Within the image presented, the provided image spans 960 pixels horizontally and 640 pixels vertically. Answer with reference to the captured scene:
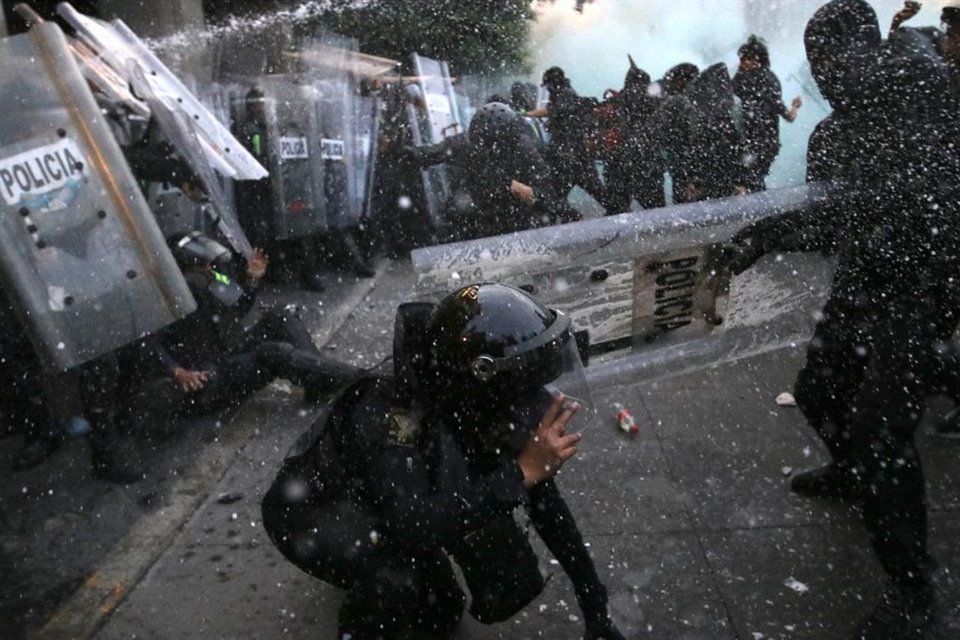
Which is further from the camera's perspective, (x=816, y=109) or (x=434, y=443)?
(x=816, y=109)

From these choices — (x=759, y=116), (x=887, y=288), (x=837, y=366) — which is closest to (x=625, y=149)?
(x=759, y=116)

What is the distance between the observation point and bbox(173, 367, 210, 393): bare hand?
12.4ft

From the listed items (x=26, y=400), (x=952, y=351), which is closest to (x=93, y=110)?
(x=26, y=400)

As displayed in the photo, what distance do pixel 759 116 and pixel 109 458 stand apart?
184 inches

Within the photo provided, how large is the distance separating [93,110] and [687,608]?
289 cm

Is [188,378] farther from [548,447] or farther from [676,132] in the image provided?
[676,132]

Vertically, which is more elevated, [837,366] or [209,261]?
[209,261]

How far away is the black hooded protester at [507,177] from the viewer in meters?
4.90

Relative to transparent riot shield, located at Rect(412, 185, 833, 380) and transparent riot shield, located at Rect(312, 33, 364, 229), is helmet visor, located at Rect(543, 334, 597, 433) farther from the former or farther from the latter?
transparent riot shield, located at Rect(312, 33, 364, 229)

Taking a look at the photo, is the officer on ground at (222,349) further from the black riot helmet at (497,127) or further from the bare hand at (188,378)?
the black riot helmet at (497,127)

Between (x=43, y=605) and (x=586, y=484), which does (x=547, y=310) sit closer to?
(x=586, y=484)

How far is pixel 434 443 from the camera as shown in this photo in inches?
80.1

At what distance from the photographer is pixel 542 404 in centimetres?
217

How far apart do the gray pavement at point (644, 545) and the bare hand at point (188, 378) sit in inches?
11.5
